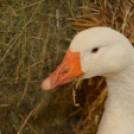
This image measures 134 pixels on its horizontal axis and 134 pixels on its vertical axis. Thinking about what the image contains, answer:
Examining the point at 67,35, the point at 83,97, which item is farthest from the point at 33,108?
the point at 67,35

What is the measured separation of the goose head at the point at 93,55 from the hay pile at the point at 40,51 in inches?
21.1

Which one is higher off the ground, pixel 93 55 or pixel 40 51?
pixel 93 55

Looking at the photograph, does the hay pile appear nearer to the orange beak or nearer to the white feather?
the white feather

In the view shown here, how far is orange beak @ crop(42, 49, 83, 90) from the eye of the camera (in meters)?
1.42

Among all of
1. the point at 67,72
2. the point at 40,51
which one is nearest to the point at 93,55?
the point at 67,72

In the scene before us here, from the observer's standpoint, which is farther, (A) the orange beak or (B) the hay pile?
(B) the hay pile

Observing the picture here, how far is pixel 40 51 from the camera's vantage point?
1.97 metres

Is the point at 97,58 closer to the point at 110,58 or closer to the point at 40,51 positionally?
the point at 110,58

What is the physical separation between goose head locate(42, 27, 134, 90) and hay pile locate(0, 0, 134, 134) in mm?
536

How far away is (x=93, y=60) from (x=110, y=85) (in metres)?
0.25

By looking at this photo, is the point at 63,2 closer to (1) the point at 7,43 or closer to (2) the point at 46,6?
(2) the point at 46,6

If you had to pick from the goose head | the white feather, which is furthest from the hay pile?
the goose head

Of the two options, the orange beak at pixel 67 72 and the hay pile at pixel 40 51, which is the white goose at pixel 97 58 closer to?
the orange beak at pixel 67 72

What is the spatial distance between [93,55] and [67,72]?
14 cm
